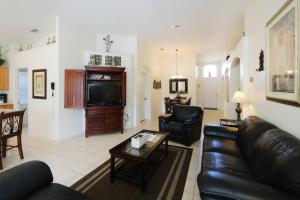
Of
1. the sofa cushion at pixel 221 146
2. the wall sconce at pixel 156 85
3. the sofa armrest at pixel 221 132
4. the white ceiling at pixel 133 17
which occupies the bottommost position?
the sofa cushion at pixel 221 146

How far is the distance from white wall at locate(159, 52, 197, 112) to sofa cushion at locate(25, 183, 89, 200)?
7.81 m

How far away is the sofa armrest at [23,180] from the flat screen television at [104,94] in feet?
10.4

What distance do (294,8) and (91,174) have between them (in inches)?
132

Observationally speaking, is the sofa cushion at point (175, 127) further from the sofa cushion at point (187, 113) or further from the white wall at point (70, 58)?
the white wall at point (70, 58)

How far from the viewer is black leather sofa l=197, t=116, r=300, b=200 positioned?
1.26 metres

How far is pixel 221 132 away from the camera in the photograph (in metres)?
3.09

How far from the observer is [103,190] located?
229cm

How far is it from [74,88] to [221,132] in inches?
143

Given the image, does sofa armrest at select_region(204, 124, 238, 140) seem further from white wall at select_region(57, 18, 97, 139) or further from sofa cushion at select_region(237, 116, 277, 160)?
white wall at select_region(57, 18, 97, 139)

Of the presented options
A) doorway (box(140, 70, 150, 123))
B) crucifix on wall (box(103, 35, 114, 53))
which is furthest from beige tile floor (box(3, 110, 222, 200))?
crucifix on wall (box(103, 35, 114, 53))

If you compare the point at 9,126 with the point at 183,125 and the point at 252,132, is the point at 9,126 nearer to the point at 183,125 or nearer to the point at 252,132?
the point at 183,125

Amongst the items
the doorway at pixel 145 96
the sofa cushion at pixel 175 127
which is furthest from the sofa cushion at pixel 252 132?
the doorway at pixel 145 96

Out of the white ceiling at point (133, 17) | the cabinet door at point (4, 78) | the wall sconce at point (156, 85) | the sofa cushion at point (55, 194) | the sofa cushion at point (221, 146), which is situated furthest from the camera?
the wall sconce at point (156, 85)

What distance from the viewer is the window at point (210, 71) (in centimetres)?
1042
